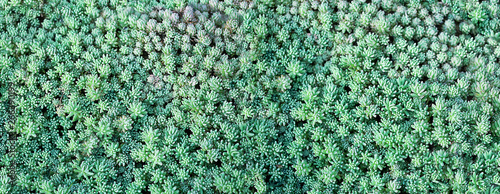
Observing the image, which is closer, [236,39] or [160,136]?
[160,136]

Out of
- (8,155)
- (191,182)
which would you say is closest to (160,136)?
(191,182)

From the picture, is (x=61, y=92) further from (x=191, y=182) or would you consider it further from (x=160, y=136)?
(x=191, y=182)

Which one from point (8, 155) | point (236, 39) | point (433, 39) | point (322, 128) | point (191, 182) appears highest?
point (433, 39)

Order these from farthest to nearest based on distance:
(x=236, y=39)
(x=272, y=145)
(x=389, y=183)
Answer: (x=236, y=39) < (x=272, y=145) < (x=389, y=183)

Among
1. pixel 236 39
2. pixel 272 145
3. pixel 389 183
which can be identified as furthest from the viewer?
pixel 236 39

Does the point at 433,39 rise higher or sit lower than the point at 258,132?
higher

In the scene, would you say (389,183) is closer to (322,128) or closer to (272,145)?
(322,128)

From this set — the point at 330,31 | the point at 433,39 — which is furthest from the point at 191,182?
the point at 433,39
